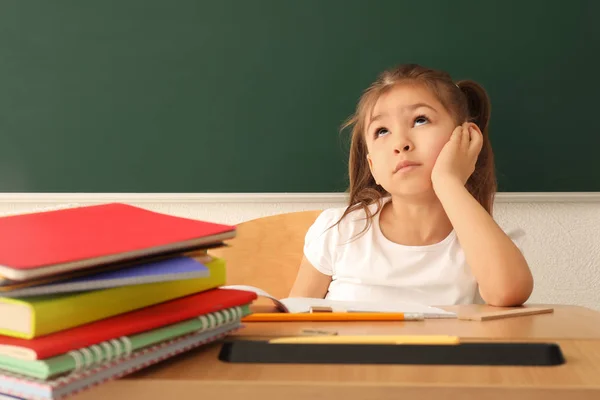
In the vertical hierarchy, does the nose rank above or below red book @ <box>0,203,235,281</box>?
above

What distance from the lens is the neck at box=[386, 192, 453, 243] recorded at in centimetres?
165

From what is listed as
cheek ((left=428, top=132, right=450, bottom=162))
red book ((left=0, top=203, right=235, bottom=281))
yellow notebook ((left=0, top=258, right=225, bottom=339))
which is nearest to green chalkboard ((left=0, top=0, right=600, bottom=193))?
cheek ((left=428, top=132, right=450, bottom=162))

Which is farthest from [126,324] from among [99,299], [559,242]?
[559,242]

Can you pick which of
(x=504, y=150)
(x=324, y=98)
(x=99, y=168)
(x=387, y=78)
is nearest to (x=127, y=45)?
(x=99, y=168)

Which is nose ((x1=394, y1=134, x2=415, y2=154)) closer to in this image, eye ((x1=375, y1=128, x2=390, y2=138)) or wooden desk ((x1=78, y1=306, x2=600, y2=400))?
eye ((x1=375, y1=128, x2=390, y2=138))

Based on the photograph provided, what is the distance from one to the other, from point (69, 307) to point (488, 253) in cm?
89

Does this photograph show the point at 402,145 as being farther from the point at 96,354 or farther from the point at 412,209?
the point at 96,354

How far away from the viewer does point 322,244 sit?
1732 mm

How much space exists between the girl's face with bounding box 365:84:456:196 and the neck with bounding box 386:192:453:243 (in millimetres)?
72

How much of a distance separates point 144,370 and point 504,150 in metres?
1.84

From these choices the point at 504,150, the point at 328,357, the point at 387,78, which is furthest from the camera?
the point at 504,150

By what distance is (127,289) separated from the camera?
2.01 ft

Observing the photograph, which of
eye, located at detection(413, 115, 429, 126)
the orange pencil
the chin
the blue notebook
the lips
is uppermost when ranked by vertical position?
eye, located at detection(413, 115, 429, 126)

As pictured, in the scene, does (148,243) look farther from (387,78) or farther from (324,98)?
(324,98)
